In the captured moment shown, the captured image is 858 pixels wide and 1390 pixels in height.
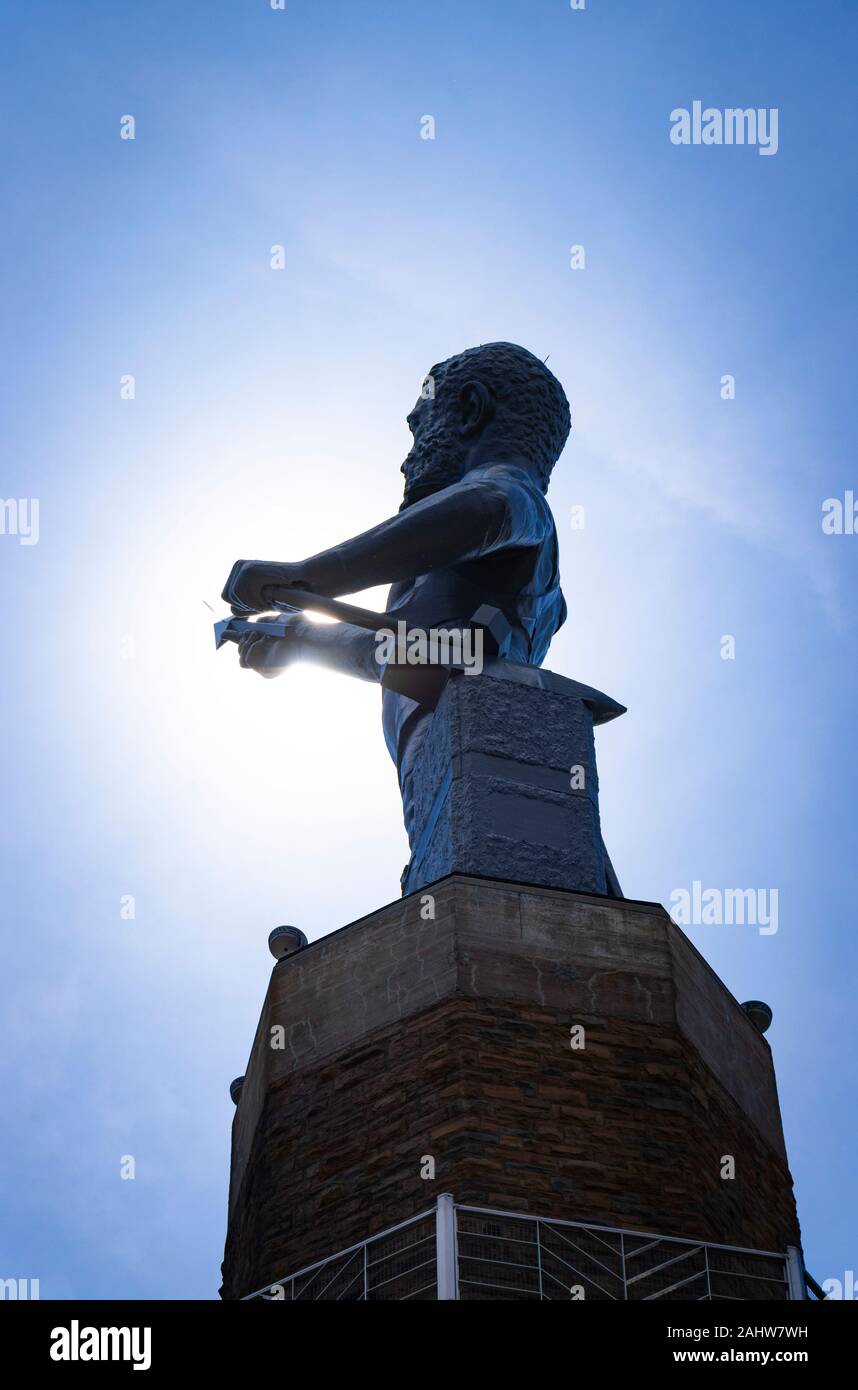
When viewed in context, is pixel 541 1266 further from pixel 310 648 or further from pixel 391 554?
pixel 310 648

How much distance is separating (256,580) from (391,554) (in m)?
0.85

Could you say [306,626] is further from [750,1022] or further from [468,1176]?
[468,1176]

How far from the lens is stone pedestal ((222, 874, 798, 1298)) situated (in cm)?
1312

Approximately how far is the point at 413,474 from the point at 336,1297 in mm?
6371

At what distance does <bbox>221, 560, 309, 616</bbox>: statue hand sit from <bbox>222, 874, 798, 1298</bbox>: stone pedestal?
94.8 inches

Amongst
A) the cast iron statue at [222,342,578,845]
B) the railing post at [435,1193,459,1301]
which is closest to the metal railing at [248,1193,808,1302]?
the railing post at [435,1193,459,1301]

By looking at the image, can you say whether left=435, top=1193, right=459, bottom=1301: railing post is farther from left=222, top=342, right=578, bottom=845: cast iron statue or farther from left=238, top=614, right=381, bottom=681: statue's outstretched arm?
left=238, top=614, right=381, bottom=681: statue's outstretched arm

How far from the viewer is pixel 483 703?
15562 mm

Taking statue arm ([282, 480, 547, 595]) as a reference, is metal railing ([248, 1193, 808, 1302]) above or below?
below

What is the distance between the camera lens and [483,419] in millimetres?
17422

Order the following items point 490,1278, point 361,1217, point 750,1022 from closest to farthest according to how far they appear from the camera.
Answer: point 490,1278 → point 361,1217 → point 750,1022
